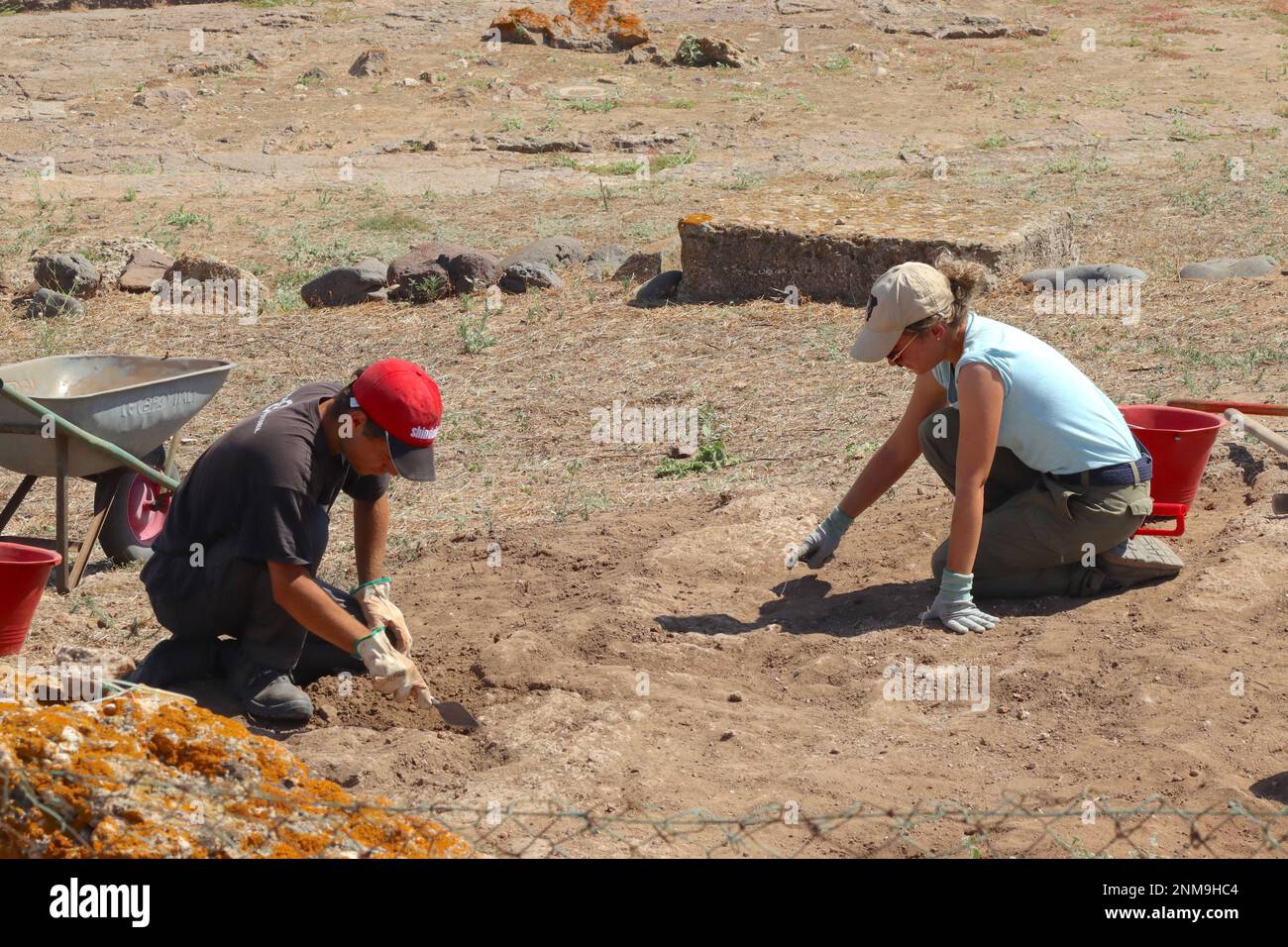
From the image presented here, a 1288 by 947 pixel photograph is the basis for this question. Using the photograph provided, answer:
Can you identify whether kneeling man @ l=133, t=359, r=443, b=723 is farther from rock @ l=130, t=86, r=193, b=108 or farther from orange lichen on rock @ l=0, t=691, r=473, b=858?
rock @ l=130, t=86, r=193, b=108

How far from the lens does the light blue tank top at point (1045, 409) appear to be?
14.9ft

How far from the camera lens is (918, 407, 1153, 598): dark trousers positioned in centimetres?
464

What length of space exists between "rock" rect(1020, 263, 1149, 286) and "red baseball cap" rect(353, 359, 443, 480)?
5.71 m

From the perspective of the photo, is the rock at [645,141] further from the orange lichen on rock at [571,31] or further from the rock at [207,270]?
the rock at [207,270]

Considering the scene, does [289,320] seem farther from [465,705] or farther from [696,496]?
[465,705]

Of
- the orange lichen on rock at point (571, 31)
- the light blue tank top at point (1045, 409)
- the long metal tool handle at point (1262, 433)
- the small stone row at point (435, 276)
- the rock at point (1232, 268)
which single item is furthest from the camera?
the orange lichen on rock at point (571, 31)

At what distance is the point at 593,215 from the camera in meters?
12.0

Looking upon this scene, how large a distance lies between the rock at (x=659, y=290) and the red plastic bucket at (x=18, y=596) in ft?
16.7

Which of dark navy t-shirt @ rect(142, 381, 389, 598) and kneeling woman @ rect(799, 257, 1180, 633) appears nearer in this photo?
dark navy t-shirt @ rect(142, 381, 389, 598)

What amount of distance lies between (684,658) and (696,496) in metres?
1.66

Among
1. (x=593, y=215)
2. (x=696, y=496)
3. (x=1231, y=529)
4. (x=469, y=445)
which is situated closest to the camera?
(x=1231, y=529)

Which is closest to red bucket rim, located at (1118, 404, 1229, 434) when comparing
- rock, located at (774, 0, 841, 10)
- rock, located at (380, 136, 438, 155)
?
rock, located at (380, 136, 438, 155)

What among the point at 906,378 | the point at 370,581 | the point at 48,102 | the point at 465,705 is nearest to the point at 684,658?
the point at 465,705

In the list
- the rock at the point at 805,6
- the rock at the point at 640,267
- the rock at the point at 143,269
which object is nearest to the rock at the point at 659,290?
the rock at the point at 640,267
